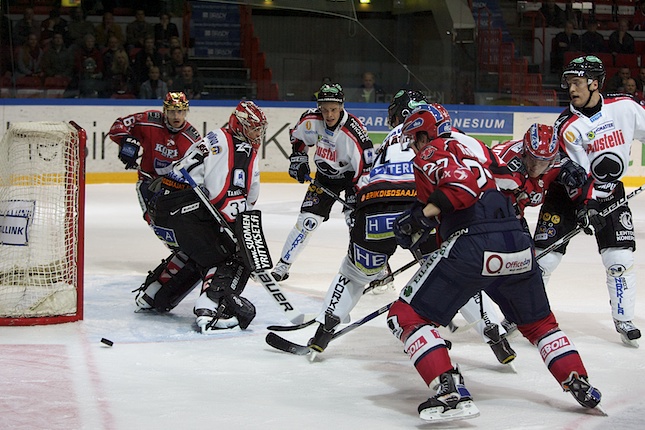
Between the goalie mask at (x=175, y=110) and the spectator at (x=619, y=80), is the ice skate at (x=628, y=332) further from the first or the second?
the spectator at (x=619, y=80)

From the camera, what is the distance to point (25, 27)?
1075 cm

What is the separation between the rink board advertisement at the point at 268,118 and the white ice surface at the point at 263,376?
4879 millimetres

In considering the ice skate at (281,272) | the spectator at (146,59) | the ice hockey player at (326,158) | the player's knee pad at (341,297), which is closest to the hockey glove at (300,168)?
the ice hockey player at (326,158)

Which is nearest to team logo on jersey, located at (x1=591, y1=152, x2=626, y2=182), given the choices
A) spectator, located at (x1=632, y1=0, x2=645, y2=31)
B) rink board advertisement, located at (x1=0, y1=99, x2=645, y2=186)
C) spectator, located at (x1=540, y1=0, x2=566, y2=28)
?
rink board advertisement, located at (x1=0, y1=99, x2=645, y2=186)

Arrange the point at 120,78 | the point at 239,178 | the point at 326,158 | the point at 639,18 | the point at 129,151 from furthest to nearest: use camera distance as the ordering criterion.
Result: 1. the point at 639,18
2. the point at 120,78
3. the point at 326,158
4. the point at 129,151
5. the point at 239,178

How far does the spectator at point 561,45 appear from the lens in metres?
12.1

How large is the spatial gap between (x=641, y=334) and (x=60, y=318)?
2.69 metres

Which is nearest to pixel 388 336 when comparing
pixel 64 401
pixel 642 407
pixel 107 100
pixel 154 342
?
pixel 154 342

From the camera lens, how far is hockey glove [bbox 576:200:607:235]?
14.5 feet

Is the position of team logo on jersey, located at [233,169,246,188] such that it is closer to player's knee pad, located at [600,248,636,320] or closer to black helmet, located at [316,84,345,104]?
black helmet, located at [316,84,345,104]

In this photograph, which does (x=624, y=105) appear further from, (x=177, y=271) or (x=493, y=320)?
(x=177, y=271)

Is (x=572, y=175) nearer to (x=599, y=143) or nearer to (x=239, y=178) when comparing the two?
(x=599, y=143)

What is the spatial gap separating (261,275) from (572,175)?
1.46 m

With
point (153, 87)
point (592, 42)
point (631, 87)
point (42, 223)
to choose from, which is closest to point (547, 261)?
point (42, 223)
